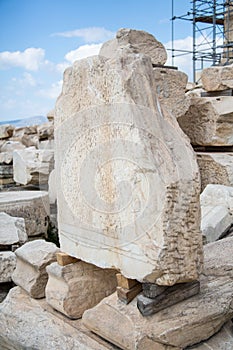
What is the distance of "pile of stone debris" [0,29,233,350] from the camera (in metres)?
1.95

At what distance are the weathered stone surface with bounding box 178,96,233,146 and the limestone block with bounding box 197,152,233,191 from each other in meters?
0.15

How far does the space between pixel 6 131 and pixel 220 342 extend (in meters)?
9.32

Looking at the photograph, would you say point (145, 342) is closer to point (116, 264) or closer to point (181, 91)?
point (116, 264)

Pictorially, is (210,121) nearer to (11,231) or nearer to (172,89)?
(172,89)

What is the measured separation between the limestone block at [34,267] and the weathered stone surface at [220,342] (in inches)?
41.2

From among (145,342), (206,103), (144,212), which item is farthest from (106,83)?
(206,103)

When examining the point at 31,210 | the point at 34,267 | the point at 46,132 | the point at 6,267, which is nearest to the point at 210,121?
the point at 31,210

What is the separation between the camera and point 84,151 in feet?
7.39

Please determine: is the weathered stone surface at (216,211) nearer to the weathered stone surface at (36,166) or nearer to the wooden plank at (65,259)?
the wooden plank at (65,259)

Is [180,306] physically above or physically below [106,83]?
below

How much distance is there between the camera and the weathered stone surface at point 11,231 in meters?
3.81

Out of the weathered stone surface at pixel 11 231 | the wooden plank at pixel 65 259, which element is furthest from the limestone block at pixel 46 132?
the wooden plank at pixel 65 259

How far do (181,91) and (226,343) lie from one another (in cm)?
261

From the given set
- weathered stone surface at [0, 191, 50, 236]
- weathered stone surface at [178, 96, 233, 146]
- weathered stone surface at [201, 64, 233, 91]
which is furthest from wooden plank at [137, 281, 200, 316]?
weathered stone surface at [201, 64, 233, 91]
